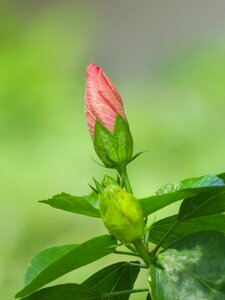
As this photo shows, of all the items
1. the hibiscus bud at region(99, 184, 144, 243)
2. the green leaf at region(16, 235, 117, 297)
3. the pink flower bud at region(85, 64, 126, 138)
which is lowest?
the green leaf at region(16, 235, 117, 297)

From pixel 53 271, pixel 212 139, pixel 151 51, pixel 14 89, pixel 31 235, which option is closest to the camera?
pixel 53 271

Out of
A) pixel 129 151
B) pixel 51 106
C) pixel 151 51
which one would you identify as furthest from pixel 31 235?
→ pixel 129 151

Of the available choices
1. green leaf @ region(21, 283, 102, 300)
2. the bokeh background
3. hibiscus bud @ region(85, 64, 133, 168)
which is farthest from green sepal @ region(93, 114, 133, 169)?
the bokeh background

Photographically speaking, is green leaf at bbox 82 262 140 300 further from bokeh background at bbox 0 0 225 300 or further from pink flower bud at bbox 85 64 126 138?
bokeh background at bbox 0 0 225 300

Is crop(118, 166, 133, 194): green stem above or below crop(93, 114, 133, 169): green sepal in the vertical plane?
below

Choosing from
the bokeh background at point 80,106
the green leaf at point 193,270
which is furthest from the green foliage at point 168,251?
the bokeh background at point 80,106

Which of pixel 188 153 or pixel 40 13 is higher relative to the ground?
pixel 40 13

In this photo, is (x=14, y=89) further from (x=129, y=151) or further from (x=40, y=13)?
(x=129, y=151)
